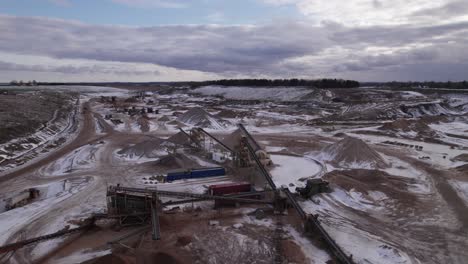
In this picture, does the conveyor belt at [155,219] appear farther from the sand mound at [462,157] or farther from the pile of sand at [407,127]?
the pile of sand at [407,127]

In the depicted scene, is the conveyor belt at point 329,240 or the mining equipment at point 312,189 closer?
the conveyor belt at point 329,240

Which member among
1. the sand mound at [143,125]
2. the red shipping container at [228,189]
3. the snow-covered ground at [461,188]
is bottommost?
the snow-covered ground at [461,188]

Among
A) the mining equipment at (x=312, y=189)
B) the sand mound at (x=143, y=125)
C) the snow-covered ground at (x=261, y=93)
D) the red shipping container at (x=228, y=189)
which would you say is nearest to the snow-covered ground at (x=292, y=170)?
the mining equipment at (x=312, y=189)

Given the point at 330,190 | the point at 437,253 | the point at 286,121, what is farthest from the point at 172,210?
the point at 286,121

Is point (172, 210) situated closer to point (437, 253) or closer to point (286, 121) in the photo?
point (437, 253)

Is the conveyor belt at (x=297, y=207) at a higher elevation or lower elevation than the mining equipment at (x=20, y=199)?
higher

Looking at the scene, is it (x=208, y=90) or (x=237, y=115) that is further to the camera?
(x=208, y=90)

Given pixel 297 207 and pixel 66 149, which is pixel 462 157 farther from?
pixel 66 149
